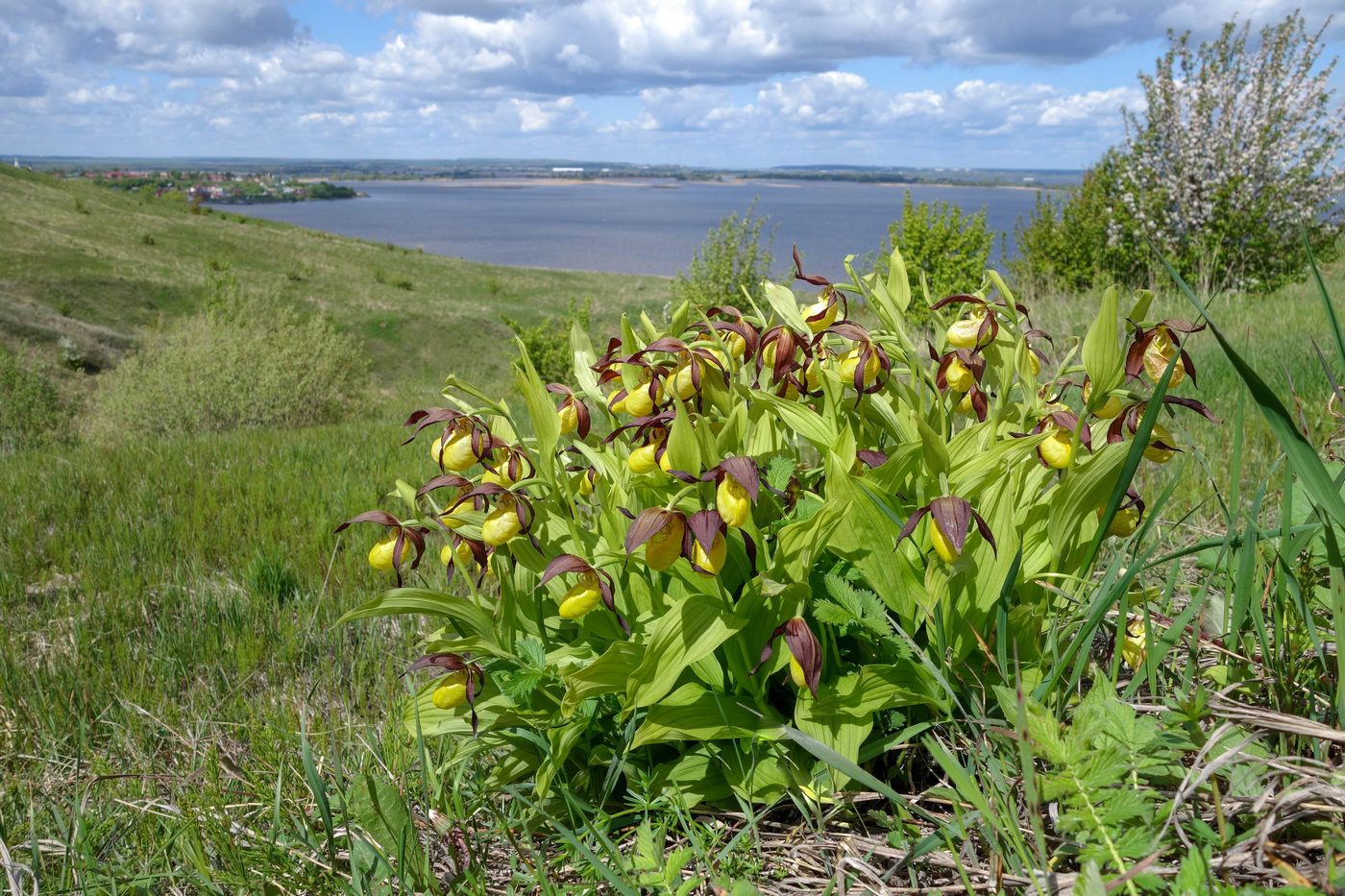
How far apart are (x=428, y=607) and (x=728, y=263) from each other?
10.9 meters

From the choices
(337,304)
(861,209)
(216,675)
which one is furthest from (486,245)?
(216,675)

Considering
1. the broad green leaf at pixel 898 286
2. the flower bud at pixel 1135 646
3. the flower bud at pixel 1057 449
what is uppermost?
the broad green leaf at pixel 898 286

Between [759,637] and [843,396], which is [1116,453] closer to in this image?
[843,396]

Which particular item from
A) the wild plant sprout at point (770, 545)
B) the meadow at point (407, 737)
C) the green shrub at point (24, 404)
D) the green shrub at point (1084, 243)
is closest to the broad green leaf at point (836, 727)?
the wild plant sprout at point (770, 545)

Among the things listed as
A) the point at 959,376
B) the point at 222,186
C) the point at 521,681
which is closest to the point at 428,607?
the point at 521,681

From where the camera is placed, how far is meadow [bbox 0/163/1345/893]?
1.17 meters

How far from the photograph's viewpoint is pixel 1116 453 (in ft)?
4.52

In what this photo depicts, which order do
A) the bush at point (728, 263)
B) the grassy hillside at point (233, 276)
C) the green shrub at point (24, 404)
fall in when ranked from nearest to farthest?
the green shrub at point (24, 404) < the bush at point (728, 263) < the grassy hillside at point (233, 276)

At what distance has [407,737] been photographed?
1.86m

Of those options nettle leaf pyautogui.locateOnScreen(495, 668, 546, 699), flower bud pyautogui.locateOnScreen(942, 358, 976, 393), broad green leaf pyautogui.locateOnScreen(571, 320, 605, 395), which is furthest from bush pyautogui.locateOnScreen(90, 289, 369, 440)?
flower bud pyautogui.locateOnScreen(942, 358, 976, 393)

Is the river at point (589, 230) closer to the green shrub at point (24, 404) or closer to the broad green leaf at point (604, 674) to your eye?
the green shrub at point (24, 404)

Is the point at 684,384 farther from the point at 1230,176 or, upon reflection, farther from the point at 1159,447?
the point at 1230,176

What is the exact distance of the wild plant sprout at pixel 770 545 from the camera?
1.32m

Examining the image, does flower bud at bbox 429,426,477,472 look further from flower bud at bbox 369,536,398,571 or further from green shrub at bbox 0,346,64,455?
green shrub at bbox 0,346,64,455
